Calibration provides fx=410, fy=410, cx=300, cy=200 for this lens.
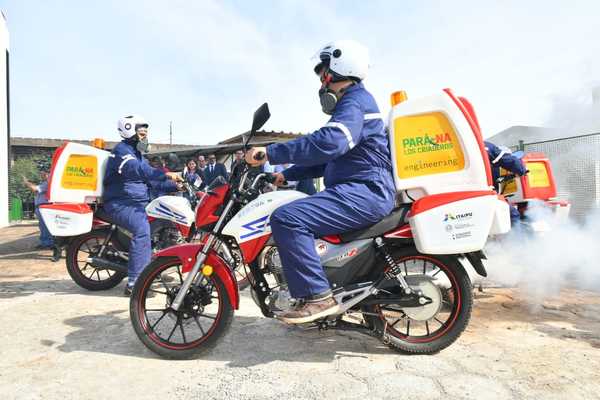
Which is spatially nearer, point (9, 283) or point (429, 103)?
point (429, 103)

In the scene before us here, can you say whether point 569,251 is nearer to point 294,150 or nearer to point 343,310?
point 343,310

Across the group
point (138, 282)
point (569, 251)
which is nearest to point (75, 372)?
point (138, 282)

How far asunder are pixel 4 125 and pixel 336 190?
1987 cm

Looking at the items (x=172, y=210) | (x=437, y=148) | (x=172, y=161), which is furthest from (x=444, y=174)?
(x=172, y=210)

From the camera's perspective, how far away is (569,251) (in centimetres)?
546

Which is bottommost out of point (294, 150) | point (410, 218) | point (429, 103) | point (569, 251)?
point (569, 251)

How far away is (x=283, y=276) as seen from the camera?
272 centimetres

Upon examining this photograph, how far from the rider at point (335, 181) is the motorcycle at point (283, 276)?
13 cm

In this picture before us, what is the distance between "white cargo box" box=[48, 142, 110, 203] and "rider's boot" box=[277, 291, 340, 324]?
3.44 m

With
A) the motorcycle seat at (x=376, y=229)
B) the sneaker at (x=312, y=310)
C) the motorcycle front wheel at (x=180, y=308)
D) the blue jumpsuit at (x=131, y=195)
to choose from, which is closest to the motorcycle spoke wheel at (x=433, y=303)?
the motorcycle seat at (x=376, y=229)

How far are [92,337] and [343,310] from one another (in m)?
2.00

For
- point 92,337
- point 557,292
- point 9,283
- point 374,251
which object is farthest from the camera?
point 9,283

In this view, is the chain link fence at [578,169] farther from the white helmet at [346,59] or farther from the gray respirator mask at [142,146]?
the gray respirator mask at [142,146]

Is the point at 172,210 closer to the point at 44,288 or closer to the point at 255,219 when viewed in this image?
the point at 44,288
